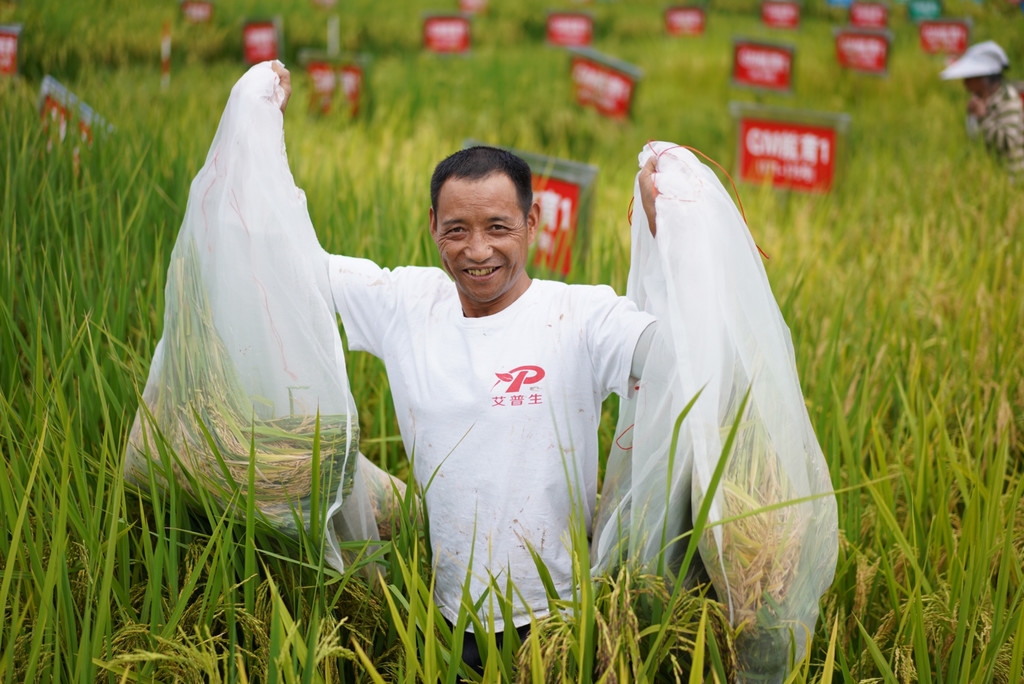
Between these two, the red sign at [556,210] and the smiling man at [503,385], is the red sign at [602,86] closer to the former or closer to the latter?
the red sign at [556,210]

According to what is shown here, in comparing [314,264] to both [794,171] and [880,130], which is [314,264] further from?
[880,130]

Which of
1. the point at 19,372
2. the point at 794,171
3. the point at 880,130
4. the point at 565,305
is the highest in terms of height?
the point at 880,130

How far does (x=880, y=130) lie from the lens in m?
6.33

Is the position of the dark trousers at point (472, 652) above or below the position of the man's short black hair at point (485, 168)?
below

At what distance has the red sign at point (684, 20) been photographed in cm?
1144

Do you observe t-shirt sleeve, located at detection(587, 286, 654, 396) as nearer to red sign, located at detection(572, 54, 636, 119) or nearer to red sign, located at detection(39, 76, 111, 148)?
red sign, located at detection(39, 76, 111, 148)

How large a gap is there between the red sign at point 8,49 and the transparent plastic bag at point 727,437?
380 centimetres

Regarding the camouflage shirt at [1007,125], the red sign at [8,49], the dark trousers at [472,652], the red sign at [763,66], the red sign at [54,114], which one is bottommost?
the dark trousers at [472,652]

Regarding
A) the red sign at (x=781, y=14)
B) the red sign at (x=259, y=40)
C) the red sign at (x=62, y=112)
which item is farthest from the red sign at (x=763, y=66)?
the red sign at (x=62, y=112)

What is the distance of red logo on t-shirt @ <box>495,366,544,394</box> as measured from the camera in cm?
127

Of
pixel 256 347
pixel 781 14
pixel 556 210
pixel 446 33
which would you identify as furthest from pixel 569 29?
pixel 256 347

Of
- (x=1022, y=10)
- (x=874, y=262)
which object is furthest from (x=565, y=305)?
(x=1022, y=10)

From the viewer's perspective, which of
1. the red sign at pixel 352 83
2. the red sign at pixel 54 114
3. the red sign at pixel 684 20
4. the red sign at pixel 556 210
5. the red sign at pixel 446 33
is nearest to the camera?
the red sign at pixel 54 114

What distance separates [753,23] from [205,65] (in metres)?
8.30
